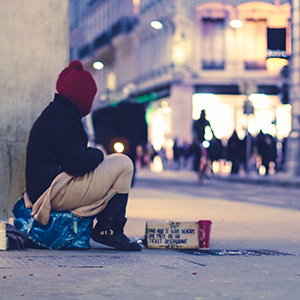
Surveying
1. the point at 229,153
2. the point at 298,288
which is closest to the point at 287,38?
the point at 229,153

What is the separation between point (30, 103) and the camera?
912cm

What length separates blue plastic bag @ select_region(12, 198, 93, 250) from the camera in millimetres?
7719

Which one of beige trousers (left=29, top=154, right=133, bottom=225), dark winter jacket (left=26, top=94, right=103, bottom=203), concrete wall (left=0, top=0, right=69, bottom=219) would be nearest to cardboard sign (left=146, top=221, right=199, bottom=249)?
beige trousers (left=29, top=154, right=133, bottom=225)

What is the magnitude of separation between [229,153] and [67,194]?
88.4 ft

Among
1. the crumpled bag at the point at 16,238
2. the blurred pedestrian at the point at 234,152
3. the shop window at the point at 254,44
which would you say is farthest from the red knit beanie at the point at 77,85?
the shop window at the point at 254,44

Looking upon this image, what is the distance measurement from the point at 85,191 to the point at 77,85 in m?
0.84

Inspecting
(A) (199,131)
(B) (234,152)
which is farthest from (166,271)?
(B) (234,152)

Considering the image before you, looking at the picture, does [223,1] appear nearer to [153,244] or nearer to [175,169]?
[175,169]

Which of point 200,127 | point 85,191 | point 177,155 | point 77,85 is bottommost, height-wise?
point 85,191

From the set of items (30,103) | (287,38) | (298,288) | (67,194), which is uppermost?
(287,38)

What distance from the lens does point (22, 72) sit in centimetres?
912

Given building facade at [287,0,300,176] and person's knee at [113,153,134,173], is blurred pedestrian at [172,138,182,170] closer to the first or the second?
building facade at [287,0,300,176]

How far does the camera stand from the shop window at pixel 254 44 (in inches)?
2035

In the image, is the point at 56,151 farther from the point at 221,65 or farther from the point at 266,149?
the point at 221,65
